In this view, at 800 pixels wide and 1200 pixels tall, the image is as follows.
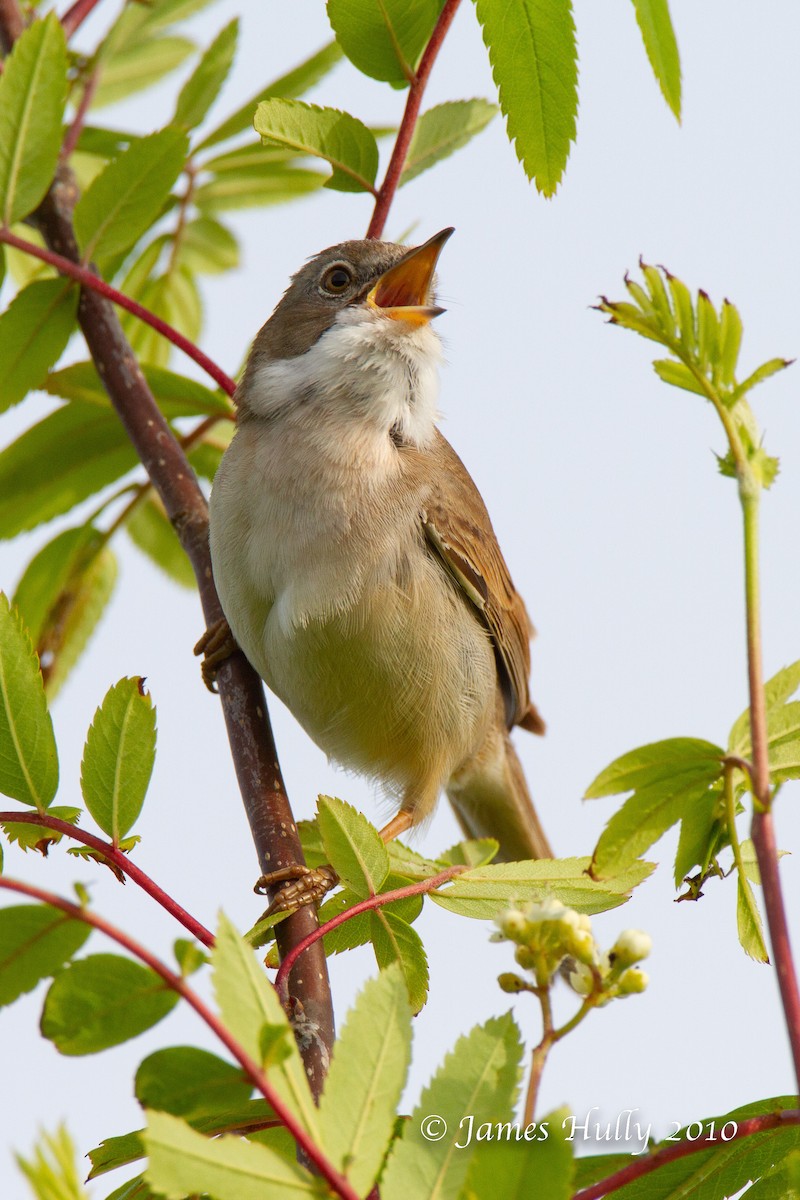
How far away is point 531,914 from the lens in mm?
1855

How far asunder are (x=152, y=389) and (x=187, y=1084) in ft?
8.40

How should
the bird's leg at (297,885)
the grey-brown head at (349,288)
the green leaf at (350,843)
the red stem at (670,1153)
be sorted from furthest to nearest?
the grey-brown head at (349,288), the bird's leg at (297,885), the green leaf at (350,843), the red stem at (670,1153)

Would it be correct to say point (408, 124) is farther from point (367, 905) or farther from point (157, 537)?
point (367, 905)

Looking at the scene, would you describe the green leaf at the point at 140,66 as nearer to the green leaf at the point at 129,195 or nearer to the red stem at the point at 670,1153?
the green leaf at the point at 129,195

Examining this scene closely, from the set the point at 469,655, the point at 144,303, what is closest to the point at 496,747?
the point at 469,655

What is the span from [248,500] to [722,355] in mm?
2390

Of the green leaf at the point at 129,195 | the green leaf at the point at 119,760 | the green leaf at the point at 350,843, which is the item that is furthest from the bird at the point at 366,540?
the green leaf at the point at 119,760

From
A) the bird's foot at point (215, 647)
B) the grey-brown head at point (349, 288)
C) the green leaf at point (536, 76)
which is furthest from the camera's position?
the grey-brown head at point (349, 288)

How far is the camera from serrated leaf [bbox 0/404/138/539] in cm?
390

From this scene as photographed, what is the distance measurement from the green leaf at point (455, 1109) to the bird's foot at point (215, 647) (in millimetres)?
2378

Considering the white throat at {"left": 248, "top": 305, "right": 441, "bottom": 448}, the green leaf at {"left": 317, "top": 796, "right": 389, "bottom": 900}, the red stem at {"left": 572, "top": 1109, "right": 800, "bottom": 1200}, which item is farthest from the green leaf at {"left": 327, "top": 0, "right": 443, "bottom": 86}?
the red stem at {"left": 572, "top": 1109, "right": 800, "bottom": 1200}

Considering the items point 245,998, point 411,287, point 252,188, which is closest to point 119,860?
point 245,998

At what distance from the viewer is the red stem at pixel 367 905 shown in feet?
7.26

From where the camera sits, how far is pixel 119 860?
2148mm
